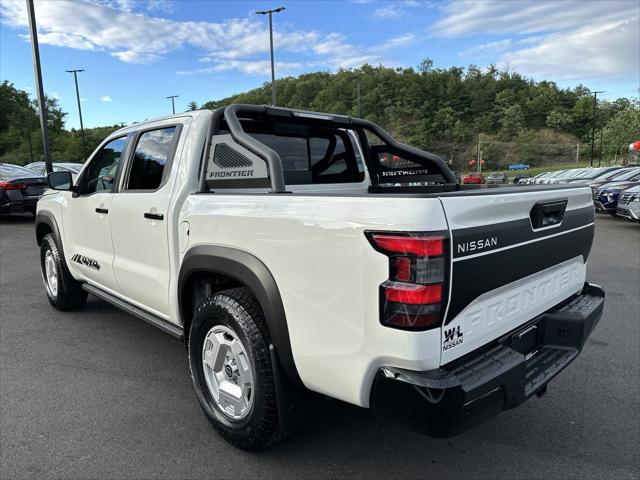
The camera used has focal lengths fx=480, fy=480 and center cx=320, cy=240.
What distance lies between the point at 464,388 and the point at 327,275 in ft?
2.25

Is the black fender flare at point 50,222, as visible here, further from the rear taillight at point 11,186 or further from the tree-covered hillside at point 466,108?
the tree-covered hillside at point 466,108

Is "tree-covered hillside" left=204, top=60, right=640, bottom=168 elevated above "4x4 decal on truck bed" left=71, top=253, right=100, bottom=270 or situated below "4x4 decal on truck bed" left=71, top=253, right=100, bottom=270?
above

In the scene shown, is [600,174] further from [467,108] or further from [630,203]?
[467,108]

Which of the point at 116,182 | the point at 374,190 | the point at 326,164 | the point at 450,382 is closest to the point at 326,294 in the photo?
the point at 450,382

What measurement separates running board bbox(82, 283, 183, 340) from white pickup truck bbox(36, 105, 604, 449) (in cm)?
1

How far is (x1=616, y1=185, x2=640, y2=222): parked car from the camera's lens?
1103 cm

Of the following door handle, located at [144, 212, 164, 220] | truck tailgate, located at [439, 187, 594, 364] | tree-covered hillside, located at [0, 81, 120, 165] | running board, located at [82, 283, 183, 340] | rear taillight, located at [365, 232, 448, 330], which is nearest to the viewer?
rear taillight, located at [365, 232, 448, 330]

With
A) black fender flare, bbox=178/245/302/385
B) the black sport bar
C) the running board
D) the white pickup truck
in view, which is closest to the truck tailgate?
the white pickup truck

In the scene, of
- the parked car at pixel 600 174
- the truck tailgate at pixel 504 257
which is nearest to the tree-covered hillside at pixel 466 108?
the parked car at pixel 600 174

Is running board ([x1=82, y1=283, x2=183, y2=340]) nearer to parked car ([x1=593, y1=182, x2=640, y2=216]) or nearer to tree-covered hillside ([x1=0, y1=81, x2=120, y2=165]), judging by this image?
parked car ([x1=593, y1=182, x2=640, y2=216])

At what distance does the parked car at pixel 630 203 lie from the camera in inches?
434

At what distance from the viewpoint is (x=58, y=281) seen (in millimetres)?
4906

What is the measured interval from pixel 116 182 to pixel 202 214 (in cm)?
137

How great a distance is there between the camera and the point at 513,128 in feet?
340
